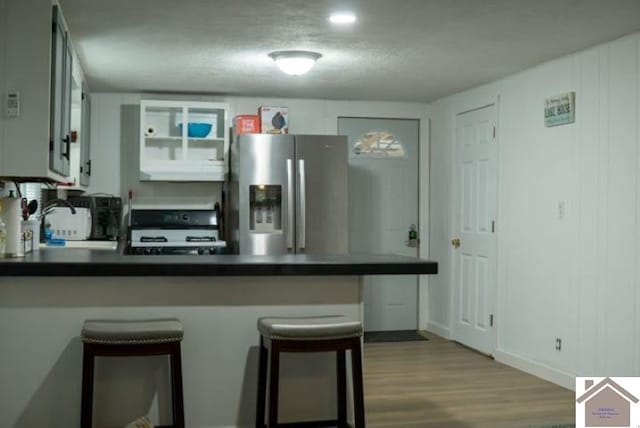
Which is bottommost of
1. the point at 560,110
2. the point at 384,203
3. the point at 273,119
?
the point at 384,203

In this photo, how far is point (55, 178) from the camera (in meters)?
3.43

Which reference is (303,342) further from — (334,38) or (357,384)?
(334,38)

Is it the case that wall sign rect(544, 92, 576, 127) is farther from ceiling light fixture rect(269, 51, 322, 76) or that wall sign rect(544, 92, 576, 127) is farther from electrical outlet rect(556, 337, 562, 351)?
ceiling light fixture rect(269, 51, 322, 76)

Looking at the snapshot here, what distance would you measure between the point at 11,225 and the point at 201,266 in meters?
0.99


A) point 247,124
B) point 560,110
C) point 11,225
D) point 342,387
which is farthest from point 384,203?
point 11,225

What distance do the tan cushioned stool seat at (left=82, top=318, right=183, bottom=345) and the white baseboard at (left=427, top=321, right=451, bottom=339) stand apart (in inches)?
154

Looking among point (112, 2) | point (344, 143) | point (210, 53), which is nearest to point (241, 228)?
point (344, 143)

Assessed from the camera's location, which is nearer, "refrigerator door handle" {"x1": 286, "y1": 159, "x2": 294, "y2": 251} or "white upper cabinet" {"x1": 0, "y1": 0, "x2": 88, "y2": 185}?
"white upper cabinet" {"x1": 0, "y1": 0, "x2": 88, "y2": 185}

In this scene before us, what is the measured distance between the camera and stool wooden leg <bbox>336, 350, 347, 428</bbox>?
122 inches

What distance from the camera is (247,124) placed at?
5.77 metres

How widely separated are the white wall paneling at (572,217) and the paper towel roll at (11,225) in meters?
3.34

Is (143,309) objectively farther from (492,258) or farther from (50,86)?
(492,258)

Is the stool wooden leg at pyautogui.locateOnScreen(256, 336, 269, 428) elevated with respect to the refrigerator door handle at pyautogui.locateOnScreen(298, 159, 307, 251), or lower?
lower

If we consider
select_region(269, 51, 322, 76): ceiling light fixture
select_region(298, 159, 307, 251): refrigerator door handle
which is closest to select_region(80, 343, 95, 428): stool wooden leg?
select_region(269, 51, 322, 76): ceiling light fixture
